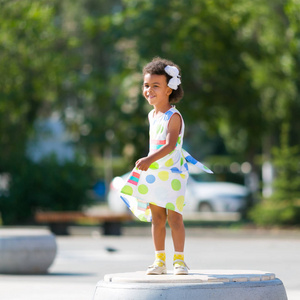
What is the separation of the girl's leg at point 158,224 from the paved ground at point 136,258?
242cm

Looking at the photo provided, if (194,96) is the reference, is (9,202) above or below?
below

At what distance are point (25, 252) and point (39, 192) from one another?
54.4 feet

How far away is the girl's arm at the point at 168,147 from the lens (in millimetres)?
7000

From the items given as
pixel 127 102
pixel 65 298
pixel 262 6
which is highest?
pixel 262 6

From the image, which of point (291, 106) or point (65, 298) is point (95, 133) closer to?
point (291, 106)

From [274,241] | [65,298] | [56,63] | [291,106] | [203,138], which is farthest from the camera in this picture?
[203,138]

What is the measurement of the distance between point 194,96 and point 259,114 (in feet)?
7.35

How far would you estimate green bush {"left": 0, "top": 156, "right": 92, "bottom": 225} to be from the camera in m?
29.5

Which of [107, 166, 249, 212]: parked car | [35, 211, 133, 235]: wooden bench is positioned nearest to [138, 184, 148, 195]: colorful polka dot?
[35, 211, 133, 235]: wooden bench

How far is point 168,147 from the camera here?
7152 millimetres

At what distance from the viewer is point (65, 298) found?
31.6ft

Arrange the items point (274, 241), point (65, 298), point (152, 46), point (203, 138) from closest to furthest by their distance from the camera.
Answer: point (65, 298) < point (274, 241) < point (152, 46) < point (203, 138)

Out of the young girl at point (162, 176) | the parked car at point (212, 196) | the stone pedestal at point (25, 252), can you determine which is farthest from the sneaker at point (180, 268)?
the parked car at point (212, 196)

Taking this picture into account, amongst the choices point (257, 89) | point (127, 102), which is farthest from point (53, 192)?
point (257, 89)
